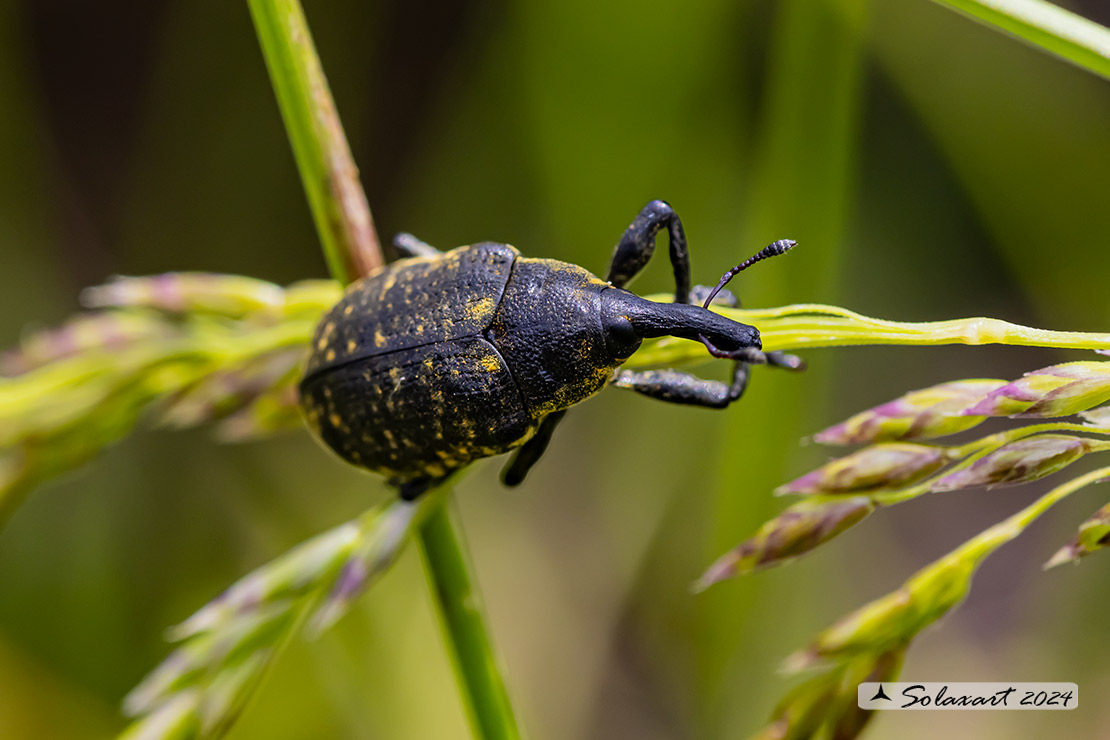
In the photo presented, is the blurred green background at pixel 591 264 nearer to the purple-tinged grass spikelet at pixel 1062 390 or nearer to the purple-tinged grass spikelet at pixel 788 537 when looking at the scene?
the purple-tinged grass spikelet at pixel 788 537

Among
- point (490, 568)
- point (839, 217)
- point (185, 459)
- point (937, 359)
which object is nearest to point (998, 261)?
point (937, 359)

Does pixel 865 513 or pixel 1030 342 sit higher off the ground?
pixel 1030 342

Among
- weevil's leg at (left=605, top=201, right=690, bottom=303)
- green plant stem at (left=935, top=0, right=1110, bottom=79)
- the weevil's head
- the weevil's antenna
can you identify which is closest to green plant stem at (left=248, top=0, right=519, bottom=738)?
the weevil's head

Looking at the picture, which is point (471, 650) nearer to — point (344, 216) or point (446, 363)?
point (446, 363)

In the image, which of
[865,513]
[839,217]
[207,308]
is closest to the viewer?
[865,513]

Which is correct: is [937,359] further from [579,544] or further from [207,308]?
[207,308]

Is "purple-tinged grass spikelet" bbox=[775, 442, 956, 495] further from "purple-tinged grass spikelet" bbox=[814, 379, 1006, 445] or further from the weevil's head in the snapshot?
the weevil's head
